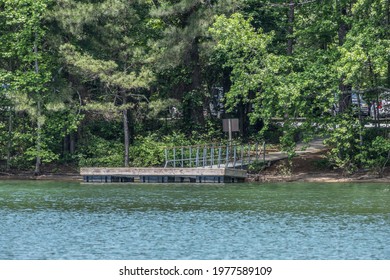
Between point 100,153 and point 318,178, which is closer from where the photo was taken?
point 318,178

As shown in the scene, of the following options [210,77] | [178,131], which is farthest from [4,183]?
[210,77]

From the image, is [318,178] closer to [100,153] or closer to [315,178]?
[315,178]

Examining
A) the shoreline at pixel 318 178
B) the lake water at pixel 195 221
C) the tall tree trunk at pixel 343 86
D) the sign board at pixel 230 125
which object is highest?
the tall tree trunk at pixel 343 86

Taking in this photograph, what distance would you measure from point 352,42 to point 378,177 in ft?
21.7

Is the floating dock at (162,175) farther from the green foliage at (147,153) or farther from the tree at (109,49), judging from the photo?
the tree at (109,49)

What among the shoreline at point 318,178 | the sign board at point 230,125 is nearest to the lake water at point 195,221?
the shoreline at point 318,178

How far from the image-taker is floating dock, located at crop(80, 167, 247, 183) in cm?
5200

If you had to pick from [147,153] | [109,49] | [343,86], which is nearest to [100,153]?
[147,153]

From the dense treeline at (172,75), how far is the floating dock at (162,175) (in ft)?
7.26

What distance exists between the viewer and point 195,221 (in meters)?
39.2

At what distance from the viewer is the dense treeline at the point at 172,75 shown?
5091cm

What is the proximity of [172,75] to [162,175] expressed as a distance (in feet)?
29.3

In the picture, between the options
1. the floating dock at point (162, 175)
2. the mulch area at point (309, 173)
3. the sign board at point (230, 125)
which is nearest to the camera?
the mulch area at point (309, 173)

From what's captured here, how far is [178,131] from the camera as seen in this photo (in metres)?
59.5
